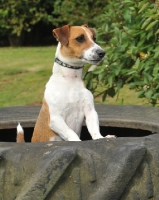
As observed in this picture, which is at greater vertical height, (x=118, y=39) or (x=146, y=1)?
(x=146, y=1)

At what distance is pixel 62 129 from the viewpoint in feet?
8.91

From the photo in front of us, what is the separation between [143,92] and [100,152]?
2088mm

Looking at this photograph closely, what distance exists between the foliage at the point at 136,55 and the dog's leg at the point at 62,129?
58.0 inches

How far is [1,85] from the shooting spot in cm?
970

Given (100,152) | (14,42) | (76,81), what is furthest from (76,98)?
(14,42)

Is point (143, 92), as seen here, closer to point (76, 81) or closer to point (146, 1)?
point (146, 1)

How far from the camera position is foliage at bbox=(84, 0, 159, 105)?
418cm

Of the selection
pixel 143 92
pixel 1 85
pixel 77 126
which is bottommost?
pixel 1 85

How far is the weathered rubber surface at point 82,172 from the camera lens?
2189 millimetres

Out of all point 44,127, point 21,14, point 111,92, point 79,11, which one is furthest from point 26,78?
point 44,127

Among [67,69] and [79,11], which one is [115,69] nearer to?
[67,69]

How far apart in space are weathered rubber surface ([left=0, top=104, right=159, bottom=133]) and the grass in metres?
2.71

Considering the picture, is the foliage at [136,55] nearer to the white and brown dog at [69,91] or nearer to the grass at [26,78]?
the white and brown dog at [69,91]

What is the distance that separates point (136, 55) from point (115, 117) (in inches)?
50.4
